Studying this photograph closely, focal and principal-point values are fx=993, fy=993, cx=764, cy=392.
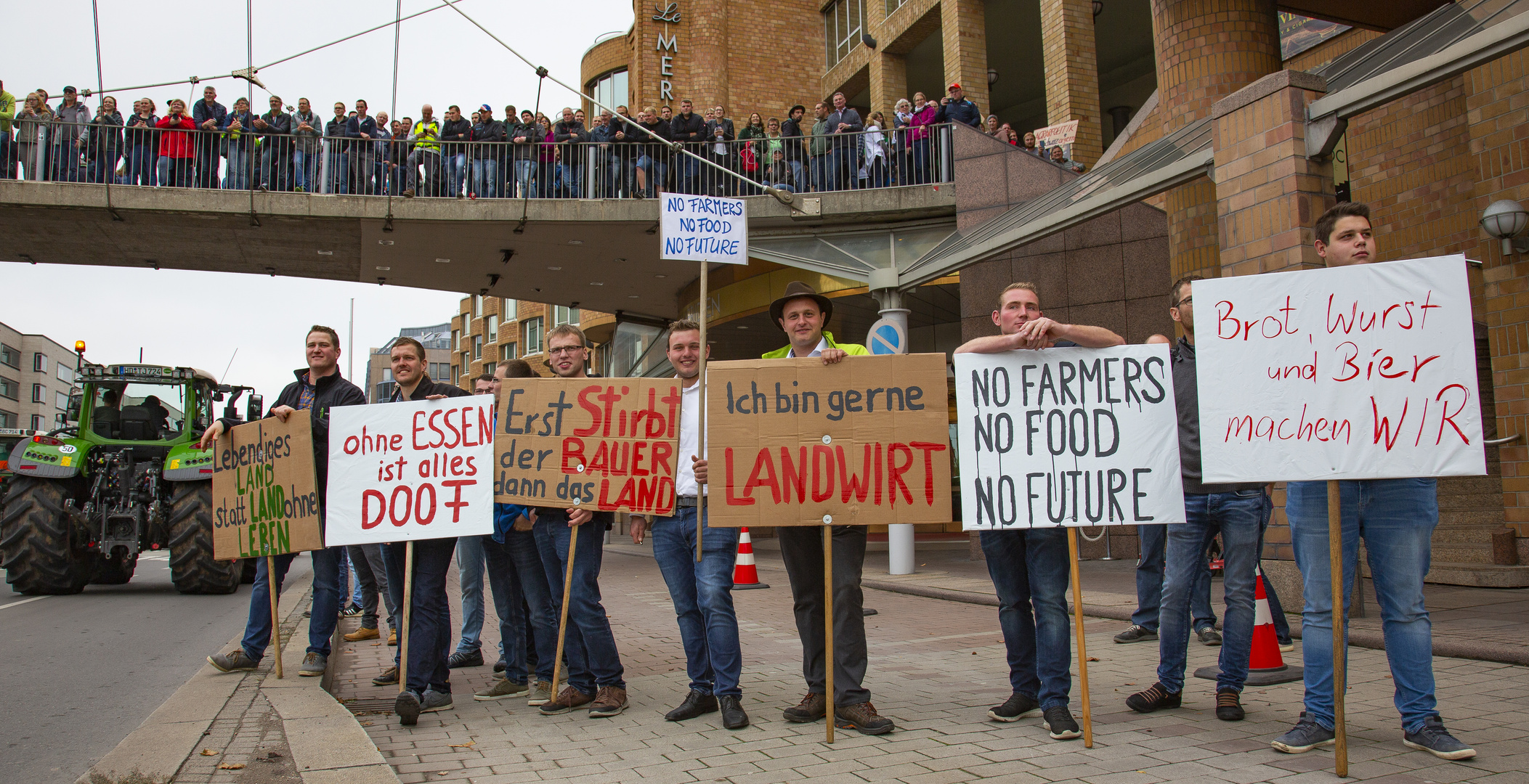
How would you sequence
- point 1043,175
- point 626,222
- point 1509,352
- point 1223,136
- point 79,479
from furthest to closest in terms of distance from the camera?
point 626,222 < point 1043,175 < point 79,479 < point 1509,352 < point 1223,136

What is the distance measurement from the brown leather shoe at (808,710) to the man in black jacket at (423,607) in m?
1.79

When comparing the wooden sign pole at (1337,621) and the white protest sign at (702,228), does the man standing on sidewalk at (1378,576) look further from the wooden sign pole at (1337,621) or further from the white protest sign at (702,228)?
the white protest sign at (702,228)

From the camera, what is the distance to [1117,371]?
4.40 m

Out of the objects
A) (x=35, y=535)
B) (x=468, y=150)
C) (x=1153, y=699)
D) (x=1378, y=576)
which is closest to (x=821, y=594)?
(x=1153, y=699)

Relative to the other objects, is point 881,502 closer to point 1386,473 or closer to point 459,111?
point 1386,473

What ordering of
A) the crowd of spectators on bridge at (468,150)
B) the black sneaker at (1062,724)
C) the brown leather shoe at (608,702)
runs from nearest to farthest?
the black sneaker at (1062,724), the brown leather shoe at (608,702), the crowd of spectators on bridge at (468,150)

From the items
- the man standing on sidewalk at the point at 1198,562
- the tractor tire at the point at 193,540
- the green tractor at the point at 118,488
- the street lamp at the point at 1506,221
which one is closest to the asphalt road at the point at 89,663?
the tractor tire at the point at 193,540

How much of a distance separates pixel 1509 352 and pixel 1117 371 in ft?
23.2

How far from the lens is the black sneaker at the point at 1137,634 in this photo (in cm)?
666

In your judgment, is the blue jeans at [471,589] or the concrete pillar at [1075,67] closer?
the blue jeans at [471,589]

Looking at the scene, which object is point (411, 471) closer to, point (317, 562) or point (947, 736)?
point (317, 562)

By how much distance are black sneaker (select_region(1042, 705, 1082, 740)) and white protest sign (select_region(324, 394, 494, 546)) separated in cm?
285

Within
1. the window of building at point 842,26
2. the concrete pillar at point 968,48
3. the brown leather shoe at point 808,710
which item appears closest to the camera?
the brown leather shoe at point 808,710

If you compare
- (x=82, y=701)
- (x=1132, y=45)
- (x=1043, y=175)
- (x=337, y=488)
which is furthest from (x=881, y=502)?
(x=1132, y=45)
